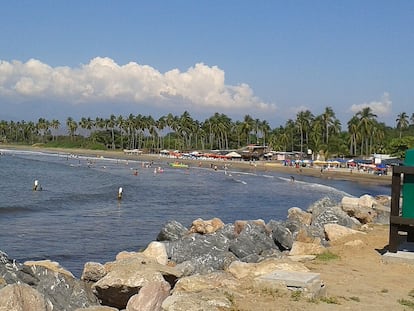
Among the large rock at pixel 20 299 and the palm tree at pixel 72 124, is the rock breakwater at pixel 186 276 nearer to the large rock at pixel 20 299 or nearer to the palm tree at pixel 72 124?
the large rock at pixel 20 299

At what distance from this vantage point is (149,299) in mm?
8633

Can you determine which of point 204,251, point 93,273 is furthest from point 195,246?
point 93,273

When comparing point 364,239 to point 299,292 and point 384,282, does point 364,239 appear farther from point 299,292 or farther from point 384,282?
point 299,292

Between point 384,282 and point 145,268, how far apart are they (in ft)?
15.5

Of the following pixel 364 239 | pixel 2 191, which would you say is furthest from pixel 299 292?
pixel 2 191

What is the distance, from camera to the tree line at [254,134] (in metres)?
112

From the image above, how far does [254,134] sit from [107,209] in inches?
4792

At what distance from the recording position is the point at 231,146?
15250 cm

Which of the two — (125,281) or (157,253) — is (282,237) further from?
(125,281)

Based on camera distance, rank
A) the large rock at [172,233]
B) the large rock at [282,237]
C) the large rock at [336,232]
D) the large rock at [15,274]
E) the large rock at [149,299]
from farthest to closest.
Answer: the large rock at [172,233]
the large rock at [282,237]
the large rock at [336,232]
the large rock at [15,274]
the large rock at [149,299]

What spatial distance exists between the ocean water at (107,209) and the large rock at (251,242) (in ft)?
17.2

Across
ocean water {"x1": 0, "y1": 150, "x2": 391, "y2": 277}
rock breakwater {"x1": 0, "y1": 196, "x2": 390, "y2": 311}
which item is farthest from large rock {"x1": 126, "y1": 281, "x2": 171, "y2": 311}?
ocean water {"x1": 0, "y1": 150, "x2": 391, "y2": 277}

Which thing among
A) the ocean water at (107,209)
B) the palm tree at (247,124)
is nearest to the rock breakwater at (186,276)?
the ocean water at (107,209)

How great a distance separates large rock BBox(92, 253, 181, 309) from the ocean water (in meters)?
6.66
